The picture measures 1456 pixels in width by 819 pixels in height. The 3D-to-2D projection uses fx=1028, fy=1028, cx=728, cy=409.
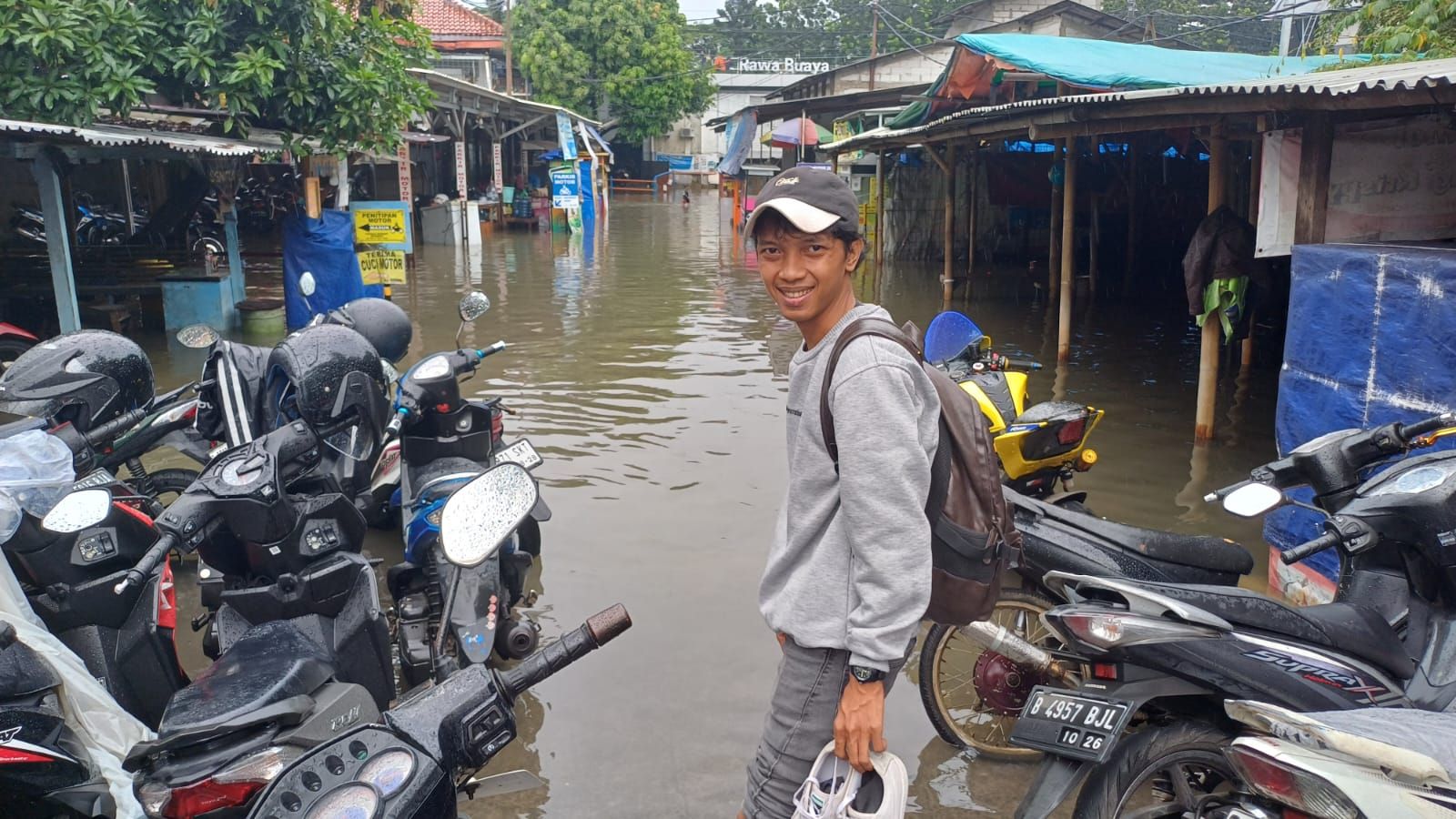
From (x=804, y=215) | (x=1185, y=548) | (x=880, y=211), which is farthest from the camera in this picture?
(x=880, y=211)

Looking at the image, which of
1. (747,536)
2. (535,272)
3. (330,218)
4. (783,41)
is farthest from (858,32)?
(747,536)

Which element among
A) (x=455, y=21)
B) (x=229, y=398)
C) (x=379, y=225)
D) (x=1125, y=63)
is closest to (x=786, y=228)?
(x=229, y=398)

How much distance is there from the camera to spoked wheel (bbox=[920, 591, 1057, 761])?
333cm

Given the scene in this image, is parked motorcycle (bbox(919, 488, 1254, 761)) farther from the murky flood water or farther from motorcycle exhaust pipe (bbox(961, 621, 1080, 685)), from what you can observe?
the murky flood water

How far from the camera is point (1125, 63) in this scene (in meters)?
11.1

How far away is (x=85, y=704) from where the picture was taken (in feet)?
9.06

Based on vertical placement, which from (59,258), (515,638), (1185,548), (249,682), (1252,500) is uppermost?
(59,258)

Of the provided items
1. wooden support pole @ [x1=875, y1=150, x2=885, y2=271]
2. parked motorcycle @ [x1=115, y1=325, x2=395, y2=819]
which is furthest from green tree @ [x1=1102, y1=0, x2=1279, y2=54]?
parked motorcycle @ [x1=115, y1=325, x2=395, y2=819]

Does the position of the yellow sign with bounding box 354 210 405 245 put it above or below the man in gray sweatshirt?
above

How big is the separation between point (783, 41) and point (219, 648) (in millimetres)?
59627

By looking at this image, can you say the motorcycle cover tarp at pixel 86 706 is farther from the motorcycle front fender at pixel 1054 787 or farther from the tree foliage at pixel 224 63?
the tree foliage at pixel 224 63

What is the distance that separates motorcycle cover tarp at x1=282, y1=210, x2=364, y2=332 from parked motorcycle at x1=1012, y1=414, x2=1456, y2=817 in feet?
32.6

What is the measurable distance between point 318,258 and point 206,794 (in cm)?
965

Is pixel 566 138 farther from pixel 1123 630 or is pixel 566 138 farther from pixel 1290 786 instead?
pixel 1290 786
